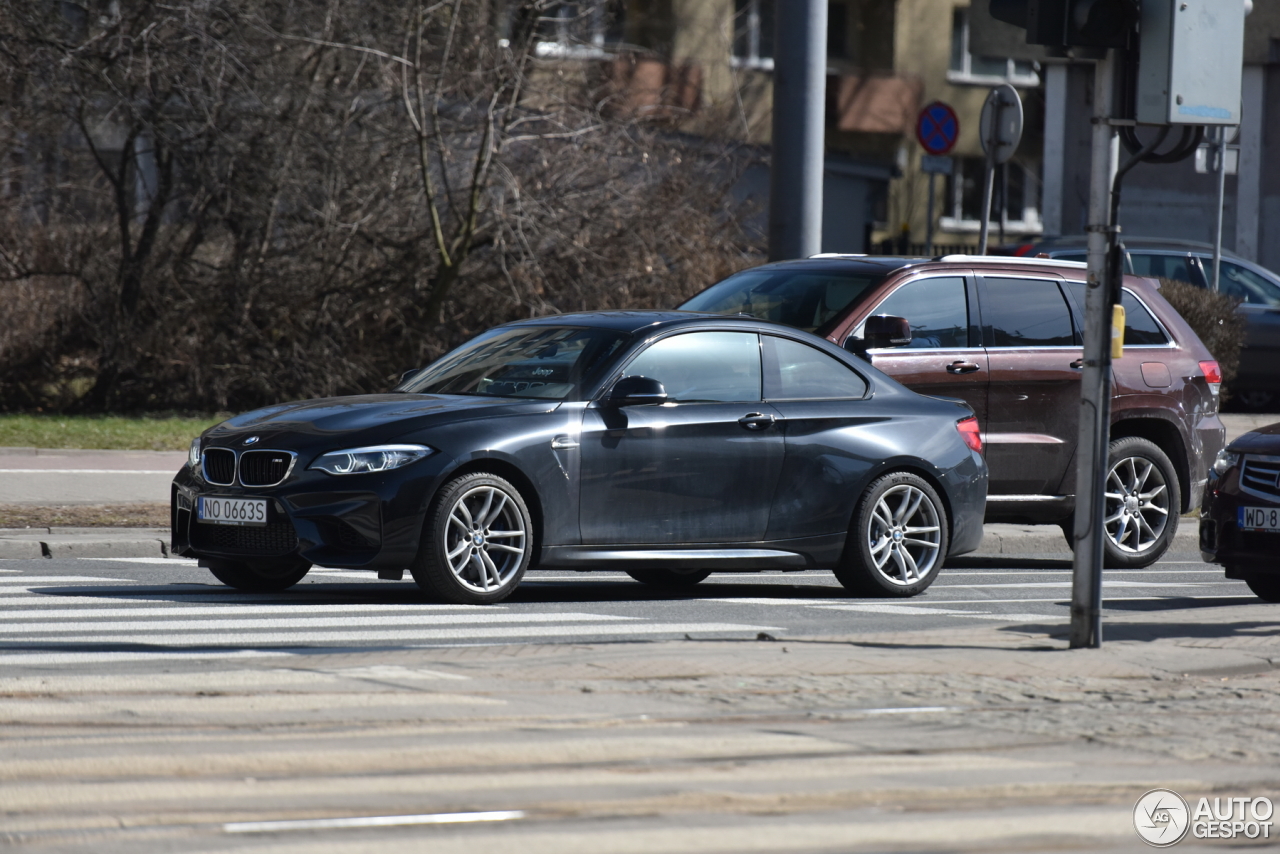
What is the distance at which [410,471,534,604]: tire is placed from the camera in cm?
983

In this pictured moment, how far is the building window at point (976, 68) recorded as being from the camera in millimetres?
48375

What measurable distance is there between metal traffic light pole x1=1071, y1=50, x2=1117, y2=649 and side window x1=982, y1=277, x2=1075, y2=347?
4.79 metres

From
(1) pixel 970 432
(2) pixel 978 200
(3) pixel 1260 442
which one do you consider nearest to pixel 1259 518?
(3) pixel 1260 442

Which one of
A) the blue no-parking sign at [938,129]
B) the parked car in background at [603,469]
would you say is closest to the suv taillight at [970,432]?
the parked car in background at [603,469]

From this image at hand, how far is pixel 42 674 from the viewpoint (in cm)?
752

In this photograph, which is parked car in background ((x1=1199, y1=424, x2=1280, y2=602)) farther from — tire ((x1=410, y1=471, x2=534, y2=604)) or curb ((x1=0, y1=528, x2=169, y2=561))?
curb ((x1=0, y1=528, x2=169, y2=561))

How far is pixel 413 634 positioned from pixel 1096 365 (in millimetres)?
3117

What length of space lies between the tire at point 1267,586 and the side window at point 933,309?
2.65m

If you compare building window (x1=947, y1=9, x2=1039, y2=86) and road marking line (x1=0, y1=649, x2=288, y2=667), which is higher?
building window (x1=947, y1=9, x2=1039, y2=86)

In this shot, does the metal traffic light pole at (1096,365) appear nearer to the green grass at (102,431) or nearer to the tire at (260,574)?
the tire at (260,574)

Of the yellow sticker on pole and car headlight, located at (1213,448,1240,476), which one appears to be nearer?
the yellow sticker on pole

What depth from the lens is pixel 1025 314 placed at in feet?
44.0

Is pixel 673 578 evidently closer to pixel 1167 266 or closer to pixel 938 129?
pixel 938 129

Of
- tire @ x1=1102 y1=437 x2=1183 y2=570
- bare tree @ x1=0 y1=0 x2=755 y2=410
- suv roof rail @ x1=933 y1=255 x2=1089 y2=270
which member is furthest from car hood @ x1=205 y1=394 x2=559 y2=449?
bare tree @ x1=0 y1=0 x2=755 y2=410
